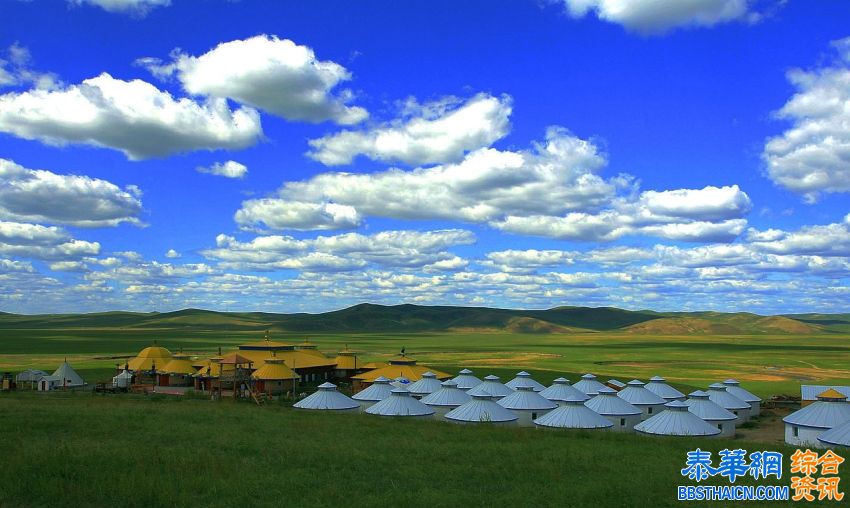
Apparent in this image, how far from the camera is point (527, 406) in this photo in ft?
187

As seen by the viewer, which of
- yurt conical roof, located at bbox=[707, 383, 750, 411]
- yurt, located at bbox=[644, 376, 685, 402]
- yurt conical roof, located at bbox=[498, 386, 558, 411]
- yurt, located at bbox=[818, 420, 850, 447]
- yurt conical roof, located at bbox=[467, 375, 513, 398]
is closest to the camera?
yurt, located at bbox=[818, 420, 850, 447]

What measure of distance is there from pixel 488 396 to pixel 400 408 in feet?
24.9

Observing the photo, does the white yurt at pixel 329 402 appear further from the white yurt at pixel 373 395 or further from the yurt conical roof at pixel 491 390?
the yurt conical roof at pixel 491 390

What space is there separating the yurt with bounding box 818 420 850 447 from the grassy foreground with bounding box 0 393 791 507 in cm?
414

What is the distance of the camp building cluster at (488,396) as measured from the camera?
163 ft

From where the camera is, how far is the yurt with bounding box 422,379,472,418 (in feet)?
196

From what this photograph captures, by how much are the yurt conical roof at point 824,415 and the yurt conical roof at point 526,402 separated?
1841 cm

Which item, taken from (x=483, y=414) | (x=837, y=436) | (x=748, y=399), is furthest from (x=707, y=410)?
(x=483, y=414)

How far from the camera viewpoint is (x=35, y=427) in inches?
1673

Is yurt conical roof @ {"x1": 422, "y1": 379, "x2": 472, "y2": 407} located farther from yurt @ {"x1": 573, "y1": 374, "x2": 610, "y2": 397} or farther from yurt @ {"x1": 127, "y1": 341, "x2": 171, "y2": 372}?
yurt @ {"x1": 127, "y1": 341, "x2": 171, "y2": 372}

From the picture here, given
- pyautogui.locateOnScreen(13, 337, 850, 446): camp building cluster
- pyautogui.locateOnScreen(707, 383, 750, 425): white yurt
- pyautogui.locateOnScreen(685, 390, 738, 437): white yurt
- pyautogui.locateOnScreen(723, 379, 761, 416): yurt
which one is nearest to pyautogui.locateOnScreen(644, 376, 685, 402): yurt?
pyautogui.locateOnScreen(13, 337, 850, 446): camp building cluster

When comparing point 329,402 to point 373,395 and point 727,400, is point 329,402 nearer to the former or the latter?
point 373,395

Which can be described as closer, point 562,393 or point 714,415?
point 714,415

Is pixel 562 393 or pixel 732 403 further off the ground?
pixel 562 393
